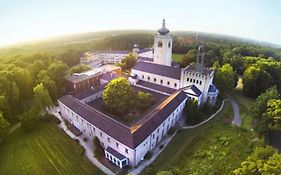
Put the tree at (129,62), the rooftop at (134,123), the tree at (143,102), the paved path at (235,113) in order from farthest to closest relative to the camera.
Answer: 1. the tree at (129,62)
2. the tree at (143,102)
3. the paved path at (235,113)
4. the rooftop at (134,123)

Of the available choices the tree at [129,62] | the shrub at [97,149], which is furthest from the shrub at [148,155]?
the tree at [129,62]

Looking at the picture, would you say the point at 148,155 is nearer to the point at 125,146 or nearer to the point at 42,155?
the point at 125,146

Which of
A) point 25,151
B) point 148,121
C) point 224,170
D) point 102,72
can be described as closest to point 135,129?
point 148,121

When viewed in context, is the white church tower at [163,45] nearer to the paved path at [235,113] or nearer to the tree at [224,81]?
the tree at [224,81]

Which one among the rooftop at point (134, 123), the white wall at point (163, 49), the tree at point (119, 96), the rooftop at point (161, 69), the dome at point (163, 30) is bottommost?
the rooftop at point (134, 123)

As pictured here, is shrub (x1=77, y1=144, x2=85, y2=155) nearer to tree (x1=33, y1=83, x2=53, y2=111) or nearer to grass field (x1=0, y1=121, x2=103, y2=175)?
grass field (x1=0, y1=121, x2=103, y2=175)

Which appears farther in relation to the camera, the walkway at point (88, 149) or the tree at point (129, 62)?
the tree at point (129, 62)

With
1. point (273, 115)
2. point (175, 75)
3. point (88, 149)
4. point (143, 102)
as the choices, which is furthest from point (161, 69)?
point (88, 149)
